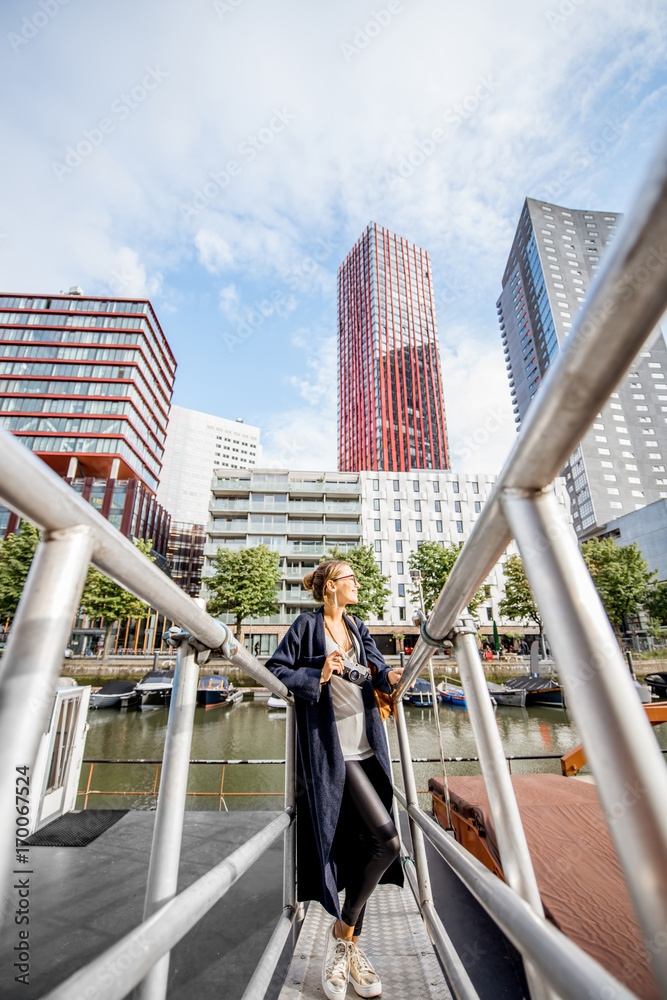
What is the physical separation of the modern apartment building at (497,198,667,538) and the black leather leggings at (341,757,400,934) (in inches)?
2092

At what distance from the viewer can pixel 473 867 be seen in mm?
1105

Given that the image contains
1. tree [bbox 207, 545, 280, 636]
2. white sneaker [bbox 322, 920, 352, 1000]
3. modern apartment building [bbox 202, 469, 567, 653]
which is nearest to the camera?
white sneaker [bbox 322, 920, 352, 1000]

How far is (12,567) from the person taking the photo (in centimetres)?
2845

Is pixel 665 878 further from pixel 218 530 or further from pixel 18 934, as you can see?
pixel 218 530

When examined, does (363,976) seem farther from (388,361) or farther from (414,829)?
(388,361)

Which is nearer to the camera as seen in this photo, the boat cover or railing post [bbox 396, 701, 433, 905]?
the boat cover

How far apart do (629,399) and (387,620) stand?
63.1 metres

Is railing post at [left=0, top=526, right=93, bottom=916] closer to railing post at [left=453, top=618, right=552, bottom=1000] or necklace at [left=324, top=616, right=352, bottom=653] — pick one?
railing post at [left=453, top=618, right=552, bottom=1000]

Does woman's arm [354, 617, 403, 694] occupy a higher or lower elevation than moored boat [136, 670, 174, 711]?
lower

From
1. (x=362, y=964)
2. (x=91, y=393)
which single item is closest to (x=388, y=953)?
(x=362, y=964)

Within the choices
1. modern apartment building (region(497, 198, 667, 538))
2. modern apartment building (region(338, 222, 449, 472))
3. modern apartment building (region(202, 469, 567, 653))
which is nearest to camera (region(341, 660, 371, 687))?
modern apartment building (region(202, 469, 567, 653))

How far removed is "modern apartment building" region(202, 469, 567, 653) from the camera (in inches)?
1585

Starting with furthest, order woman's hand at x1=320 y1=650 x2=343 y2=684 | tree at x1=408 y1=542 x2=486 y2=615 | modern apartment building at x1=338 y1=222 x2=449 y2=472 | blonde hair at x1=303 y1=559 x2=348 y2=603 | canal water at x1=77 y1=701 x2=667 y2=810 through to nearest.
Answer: modern apartment building at x1=338 y1=222 x2=449 y2=472 < tree at x1=408 y1=542 x2=486 y2=615 < canal water at x1=77 y1=701 x2=667 y2=810 < blonde hair at x1=303 y1=559 x2=348 y2=603 < woman's hand at x1=320 y1=650 x2=343 y2=684

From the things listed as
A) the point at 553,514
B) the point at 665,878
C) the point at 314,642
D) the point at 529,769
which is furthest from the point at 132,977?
the point at 529,769
